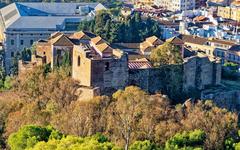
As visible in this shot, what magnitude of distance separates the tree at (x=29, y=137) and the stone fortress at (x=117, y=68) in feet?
17.2

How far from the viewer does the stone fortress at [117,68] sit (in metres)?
27.9

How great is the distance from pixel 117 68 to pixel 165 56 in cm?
324

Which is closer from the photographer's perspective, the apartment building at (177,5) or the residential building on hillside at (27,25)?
the residential building on hillside at (27,25)

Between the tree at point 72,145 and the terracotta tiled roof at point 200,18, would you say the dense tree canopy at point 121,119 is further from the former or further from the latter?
the terracotta tiled roof at point 200,18

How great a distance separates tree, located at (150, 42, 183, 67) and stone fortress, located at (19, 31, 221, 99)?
→ 0.34m

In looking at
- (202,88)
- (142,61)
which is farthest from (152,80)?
(202,88)

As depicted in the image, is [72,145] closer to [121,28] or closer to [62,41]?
[62,41]

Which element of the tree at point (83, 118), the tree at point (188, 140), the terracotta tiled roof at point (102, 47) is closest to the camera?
the tree at point (188, 140)

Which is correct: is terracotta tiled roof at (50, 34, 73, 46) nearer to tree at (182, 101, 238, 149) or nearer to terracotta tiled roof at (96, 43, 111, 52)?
terracotta tiled roof at (96, 43, 111, 52)

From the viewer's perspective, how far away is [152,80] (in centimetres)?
2998

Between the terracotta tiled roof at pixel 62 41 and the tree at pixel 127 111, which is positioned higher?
the terracotta tiled roof at pixel 62 41

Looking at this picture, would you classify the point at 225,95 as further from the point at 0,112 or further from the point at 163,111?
the point at 0,112

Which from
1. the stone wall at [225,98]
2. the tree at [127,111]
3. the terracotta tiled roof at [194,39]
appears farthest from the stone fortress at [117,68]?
the terracotta tiled roof at [194,39]

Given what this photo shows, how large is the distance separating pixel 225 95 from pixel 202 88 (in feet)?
4.80
